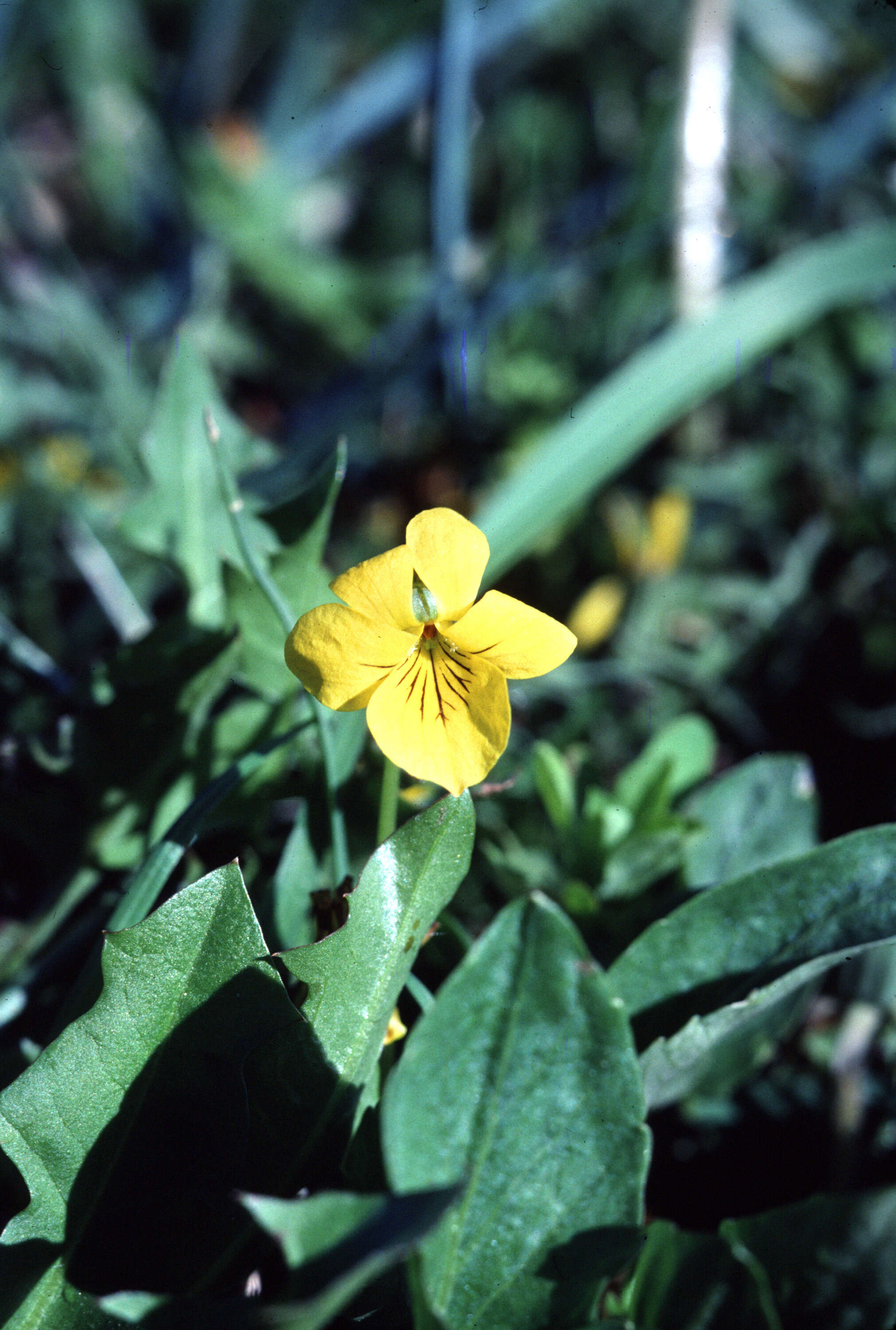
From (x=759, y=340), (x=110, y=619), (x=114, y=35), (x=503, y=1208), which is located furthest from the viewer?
(x=114, y=35)

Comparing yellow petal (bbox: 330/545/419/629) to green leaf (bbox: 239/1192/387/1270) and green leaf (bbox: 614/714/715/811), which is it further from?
green leaf (bbox: 614/714/715/811)

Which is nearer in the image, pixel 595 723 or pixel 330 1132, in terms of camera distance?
pixel 330 1132

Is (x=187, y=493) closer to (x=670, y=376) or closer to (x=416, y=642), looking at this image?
(x=416, y=642)

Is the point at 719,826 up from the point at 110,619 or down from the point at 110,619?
down

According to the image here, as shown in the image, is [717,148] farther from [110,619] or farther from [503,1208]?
[503,1208]

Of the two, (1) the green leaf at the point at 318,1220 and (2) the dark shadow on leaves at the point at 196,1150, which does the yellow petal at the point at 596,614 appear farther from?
(1) the green leaf at the point at 318,1220

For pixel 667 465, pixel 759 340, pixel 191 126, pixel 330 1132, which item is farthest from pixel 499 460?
pixel 330 1132

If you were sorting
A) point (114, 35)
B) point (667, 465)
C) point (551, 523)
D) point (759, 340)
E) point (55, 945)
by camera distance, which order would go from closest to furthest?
1. point (55, 945)
2. point (551, 523)
3. point (759, 340)
4. point (667, 465)
5. point (114, 35)

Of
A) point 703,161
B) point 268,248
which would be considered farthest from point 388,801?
point 268,248
